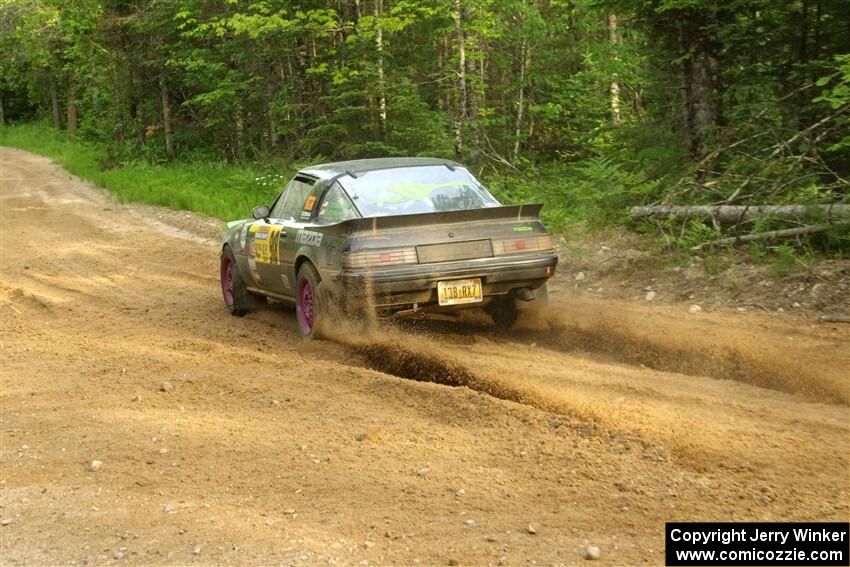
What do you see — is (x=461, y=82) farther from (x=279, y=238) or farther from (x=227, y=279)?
(x=279, y=238)

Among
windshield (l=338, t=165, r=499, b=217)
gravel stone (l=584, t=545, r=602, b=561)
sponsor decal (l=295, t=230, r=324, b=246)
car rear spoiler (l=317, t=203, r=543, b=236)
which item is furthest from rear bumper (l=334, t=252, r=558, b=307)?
gravel stone (l=584, t=545, r=602, b=561)

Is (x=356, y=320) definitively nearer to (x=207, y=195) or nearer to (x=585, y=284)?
(x=585, y=284)

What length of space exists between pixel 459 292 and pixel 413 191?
50.3 inches

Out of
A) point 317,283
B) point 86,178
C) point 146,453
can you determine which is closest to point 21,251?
point 317,283

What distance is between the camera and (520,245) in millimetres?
8008

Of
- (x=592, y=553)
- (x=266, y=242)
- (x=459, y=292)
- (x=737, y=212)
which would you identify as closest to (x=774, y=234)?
(x=737, y=212)

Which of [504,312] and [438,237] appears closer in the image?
[438,237]

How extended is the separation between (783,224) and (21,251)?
11.9m

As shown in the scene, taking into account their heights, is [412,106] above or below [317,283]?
above

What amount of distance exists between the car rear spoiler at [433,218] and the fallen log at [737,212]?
9.23 feet

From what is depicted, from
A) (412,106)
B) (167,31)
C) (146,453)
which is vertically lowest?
(146,453)

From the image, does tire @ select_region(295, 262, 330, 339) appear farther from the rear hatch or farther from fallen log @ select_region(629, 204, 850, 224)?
fallen log @ select_region(629, 204, 850, 224)

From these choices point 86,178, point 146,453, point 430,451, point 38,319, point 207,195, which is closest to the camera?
point 430,451

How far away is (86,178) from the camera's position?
2956cm
